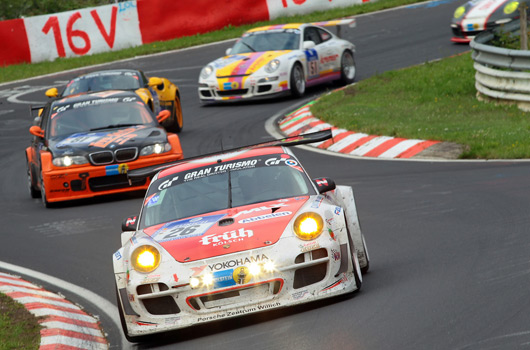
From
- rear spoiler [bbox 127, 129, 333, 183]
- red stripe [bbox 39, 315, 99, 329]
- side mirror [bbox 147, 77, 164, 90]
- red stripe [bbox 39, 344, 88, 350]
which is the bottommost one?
side mirror [bbox 147, 77, 164, 90]

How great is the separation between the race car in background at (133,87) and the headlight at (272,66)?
2896mm

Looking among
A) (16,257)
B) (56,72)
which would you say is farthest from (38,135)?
(56,72)

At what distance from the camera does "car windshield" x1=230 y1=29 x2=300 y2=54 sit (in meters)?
22.6

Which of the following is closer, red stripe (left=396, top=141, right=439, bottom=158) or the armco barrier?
red stripe (left=396, top=141, right=439, bottom=158)

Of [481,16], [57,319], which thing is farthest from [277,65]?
[57,319]

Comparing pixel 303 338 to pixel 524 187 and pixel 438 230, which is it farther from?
pixel 524 187

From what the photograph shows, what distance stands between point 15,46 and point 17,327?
83.0ft

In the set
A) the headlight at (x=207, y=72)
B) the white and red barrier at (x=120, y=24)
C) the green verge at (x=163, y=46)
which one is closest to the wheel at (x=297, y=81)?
the headlight at (x=207, y=72)

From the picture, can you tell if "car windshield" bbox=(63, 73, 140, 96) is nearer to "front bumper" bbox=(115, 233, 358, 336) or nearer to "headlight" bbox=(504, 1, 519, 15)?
"headlight" bbox=(504, 1, 519, 15)

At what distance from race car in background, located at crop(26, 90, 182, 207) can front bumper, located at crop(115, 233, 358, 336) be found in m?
6.86

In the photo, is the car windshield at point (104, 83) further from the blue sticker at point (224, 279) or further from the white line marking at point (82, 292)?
the blue sticker at point (224, 279)

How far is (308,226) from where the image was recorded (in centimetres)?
703

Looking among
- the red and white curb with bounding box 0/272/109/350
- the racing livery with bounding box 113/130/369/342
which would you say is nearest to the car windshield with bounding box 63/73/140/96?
the red and white curb with bounding box 0/272/109/350

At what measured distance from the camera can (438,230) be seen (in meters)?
9.27
